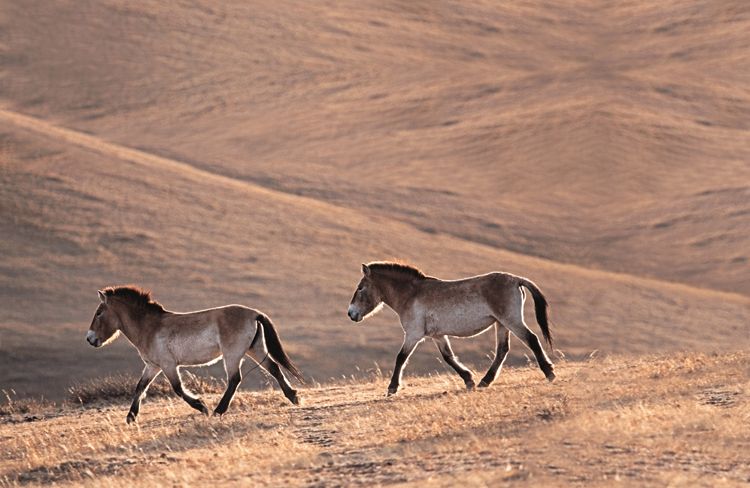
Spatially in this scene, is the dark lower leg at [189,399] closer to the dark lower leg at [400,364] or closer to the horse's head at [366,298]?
the dark lower leg at [400,364]

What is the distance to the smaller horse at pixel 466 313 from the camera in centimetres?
1523

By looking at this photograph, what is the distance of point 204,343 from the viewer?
1497 cm

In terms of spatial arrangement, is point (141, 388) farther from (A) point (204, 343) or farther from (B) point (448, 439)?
(B) point (448, 439)

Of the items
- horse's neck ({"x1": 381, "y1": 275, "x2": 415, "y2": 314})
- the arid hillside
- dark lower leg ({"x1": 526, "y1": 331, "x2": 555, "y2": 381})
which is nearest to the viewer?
dark lower leg ({"x1": 526, "y1": 331, "x2": 555, "y2": 381})

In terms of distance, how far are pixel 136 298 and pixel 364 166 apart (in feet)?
202

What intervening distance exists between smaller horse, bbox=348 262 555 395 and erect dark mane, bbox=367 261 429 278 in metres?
0.05

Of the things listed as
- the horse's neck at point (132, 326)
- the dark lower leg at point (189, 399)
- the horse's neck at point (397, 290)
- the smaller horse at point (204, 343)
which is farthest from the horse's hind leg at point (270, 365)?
the horse's neck at point (397, 290)

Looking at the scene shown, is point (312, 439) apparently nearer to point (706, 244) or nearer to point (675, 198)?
point (706, 244)

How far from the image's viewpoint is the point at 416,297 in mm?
15867

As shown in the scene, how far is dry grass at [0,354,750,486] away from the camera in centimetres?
1019

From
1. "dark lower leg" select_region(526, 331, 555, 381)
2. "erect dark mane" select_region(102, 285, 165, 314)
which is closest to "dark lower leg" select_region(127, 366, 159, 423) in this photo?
"erect dark mane" select_region(102, 285, 165, 314)

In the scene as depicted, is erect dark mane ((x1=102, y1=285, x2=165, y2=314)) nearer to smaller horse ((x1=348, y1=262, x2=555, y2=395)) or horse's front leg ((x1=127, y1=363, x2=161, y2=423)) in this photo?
horse's front leg ((x1=127, y1=363, x2=161, y2=423))

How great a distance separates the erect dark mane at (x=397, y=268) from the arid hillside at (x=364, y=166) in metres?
22.5

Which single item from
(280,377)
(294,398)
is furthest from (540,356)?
(280,377)
